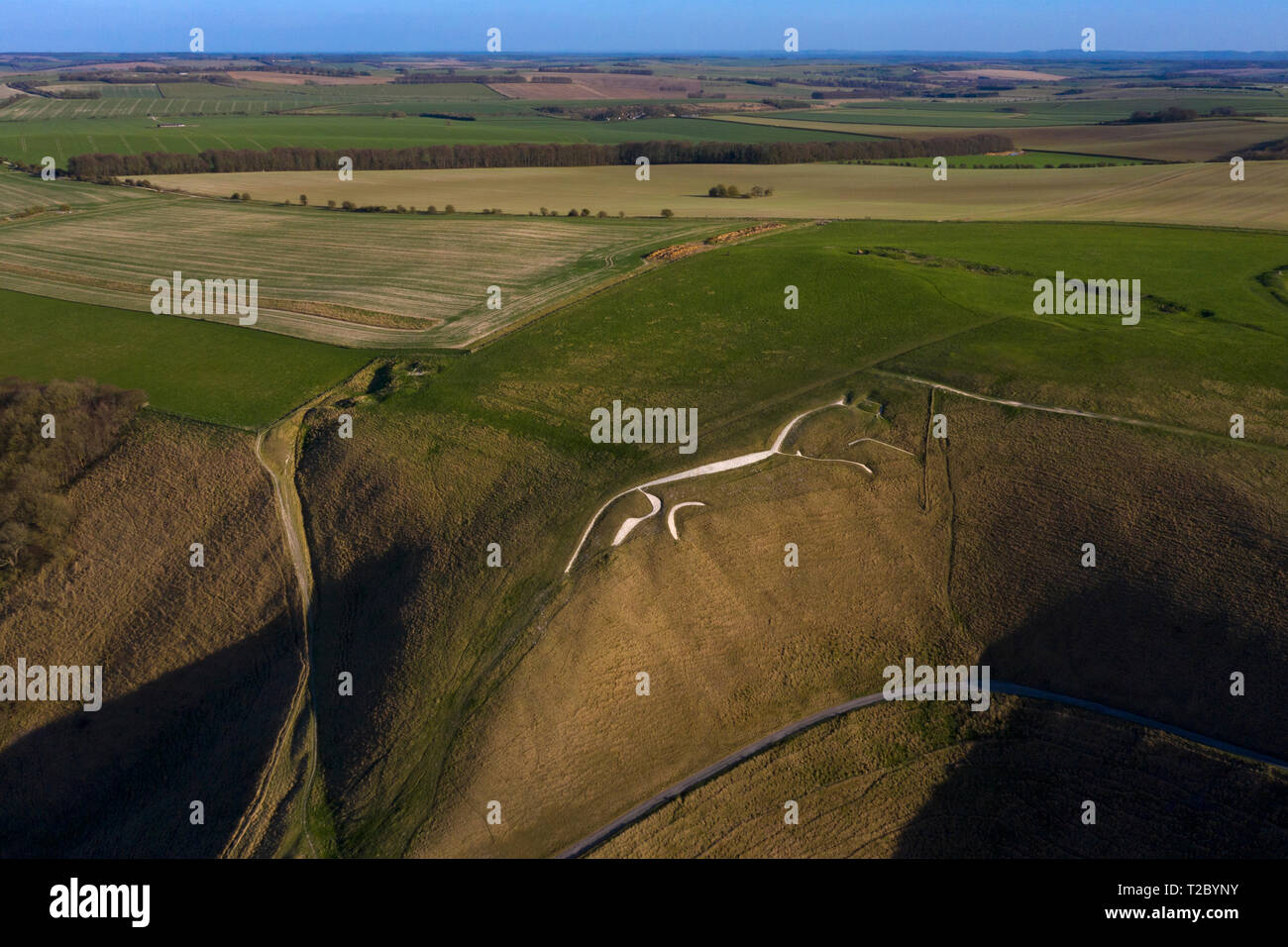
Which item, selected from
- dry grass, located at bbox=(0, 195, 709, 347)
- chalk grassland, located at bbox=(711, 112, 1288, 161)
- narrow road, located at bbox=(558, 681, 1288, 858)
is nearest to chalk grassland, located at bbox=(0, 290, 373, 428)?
dry grass, located at bbox=(0, 195, 709, 347)

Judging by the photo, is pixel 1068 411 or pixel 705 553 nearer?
pixel 705 553

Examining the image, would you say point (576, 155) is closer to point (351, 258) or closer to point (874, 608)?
point (351, 258)

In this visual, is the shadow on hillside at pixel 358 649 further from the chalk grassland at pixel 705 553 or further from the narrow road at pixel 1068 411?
the narrow road at pixel 1068 411

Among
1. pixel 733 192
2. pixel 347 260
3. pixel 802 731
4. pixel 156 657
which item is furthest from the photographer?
pixel 733 192

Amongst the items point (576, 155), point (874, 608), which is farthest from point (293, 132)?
point (874, 608)

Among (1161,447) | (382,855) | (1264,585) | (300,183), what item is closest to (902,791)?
(1264,585)
